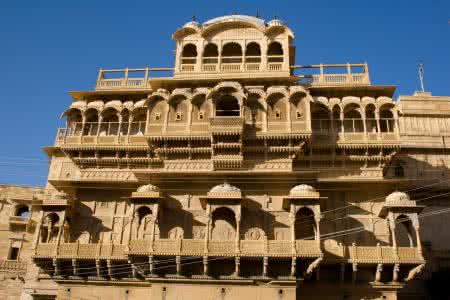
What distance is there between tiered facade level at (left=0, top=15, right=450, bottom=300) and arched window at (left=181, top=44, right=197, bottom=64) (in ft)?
0.36

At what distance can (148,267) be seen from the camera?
19359 mm

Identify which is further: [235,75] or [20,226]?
[20,226]

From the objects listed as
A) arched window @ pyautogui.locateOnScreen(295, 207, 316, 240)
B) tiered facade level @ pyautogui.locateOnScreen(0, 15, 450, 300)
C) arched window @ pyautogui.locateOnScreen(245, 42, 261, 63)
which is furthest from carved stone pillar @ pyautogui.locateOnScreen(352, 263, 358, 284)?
arched window @ pyautogui.locateOnScreen(245, 42, 261, 63)

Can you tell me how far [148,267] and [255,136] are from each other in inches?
311

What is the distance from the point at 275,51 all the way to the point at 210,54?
12.5 feet

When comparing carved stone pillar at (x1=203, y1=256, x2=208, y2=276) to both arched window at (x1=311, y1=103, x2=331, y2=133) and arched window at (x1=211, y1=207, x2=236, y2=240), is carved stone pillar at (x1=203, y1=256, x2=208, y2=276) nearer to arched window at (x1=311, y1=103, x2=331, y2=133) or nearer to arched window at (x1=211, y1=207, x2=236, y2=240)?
arched window at (x1=211, y1=207, x2=236, y2=240)

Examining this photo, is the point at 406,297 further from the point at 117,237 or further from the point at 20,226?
the point at 20,226

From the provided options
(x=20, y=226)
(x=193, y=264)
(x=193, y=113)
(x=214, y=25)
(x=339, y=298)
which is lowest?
(x=339, y=298)

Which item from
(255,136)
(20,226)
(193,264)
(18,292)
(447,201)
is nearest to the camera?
(193,264)

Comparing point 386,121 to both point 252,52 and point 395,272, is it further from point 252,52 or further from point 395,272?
point 252,52

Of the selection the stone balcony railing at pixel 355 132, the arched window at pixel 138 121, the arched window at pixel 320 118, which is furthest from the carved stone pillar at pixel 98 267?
the arched window at pixel 320 118

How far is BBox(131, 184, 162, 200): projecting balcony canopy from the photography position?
65.9ft

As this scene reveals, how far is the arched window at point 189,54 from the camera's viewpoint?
984 inches

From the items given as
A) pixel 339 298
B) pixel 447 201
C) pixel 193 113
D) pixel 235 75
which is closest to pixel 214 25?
pixel 235 75
